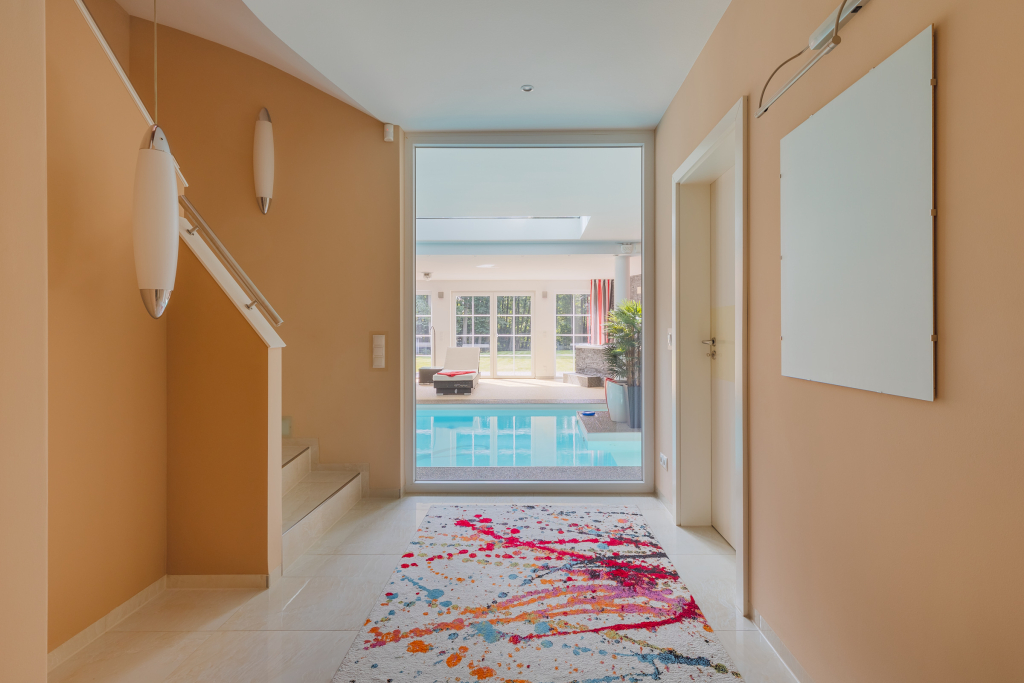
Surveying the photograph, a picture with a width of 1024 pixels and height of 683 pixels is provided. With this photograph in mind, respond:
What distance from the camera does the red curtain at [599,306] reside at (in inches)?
463

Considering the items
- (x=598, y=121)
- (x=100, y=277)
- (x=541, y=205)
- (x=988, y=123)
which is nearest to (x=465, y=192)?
(x=541, y=205)

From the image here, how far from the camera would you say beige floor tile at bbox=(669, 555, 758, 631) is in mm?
2076

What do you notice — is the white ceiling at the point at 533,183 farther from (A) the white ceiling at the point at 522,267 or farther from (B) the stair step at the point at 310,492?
(B) the stair step at the point at 310,492

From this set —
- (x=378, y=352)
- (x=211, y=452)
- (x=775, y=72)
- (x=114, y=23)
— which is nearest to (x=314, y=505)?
(x=211, y=452)

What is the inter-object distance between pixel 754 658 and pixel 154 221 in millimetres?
2509

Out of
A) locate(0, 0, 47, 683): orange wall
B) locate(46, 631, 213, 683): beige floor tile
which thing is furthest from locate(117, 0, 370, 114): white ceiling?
locate(46, 631, 213, 683): beige floor tile

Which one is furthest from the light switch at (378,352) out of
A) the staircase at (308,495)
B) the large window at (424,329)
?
the large window at (424,329)

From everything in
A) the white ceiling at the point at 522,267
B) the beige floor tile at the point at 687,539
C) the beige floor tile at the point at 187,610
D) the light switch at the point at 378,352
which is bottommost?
the beige floor tile at the point at 187,610

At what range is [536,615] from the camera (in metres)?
2.10

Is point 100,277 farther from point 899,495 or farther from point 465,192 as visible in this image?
point 465,192

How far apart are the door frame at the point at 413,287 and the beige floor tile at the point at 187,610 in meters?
1.50

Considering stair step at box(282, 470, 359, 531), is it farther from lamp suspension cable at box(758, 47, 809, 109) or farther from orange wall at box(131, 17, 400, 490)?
lamp suspension cable at box(758, 47, 809, 109)

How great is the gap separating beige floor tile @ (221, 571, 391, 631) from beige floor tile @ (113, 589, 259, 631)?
2.5 inches

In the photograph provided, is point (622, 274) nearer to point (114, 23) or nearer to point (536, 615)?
point (114, 23)
